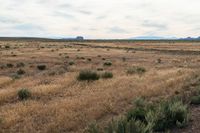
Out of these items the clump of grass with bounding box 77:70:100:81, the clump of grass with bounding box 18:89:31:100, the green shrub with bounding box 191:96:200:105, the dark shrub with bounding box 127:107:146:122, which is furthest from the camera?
the clump of grass with bounding box 77:70:100:81

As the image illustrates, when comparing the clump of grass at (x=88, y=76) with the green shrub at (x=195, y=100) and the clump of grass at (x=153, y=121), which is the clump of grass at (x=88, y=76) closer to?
the green shrub at (x=195, y=100)

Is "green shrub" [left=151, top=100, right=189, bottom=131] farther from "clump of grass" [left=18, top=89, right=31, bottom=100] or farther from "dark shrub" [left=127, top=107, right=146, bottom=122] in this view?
"clump of grass" [left=18, top=89, right=31, bottom=100]

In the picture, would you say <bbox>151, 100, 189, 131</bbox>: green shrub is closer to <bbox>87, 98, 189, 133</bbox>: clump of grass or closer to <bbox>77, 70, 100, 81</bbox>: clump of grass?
<bbox>87, 98, 189, 133</bbox>: clump of grass

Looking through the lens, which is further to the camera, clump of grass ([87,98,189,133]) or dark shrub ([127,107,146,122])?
dark shrub ([127,107,146,122])

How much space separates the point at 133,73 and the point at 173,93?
7.88 m

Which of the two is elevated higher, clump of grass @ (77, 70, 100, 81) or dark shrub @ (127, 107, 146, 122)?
dark shrub @ (127, 107, 146, 122)

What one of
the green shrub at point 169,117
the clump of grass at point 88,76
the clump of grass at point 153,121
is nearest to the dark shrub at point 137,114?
the clump of grass at point 153,121

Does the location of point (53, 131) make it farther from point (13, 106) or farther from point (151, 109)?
point (13, 106)

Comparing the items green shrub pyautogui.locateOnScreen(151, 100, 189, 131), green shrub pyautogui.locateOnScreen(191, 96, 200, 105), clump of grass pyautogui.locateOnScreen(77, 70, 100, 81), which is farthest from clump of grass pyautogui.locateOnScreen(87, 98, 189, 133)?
clump of grass pyautogui.locateOnScreen(77, 70, 100, 81)

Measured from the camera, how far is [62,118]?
419 inches

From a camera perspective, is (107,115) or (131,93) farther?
(131,93)

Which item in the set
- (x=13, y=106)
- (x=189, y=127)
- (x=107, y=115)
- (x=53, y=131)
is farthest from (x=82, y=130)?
(x=13, y=106)

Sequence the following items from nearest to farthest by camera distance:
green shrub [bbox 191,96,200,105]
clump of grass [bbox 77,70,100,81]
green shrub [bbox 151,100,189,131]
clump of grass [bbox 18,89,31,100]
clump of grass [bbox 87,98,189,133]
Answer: clump of grass [bbox 87,98,189,133], green shrub [bbox 151,100,189,131], green shrub [bbox 191,96,200,105], clump of grass [bbox 18,89,31,100], clump of grass [bbox 77,70,100,81]

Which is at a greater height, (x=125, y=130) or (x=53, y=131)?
(x=125, y=130)
